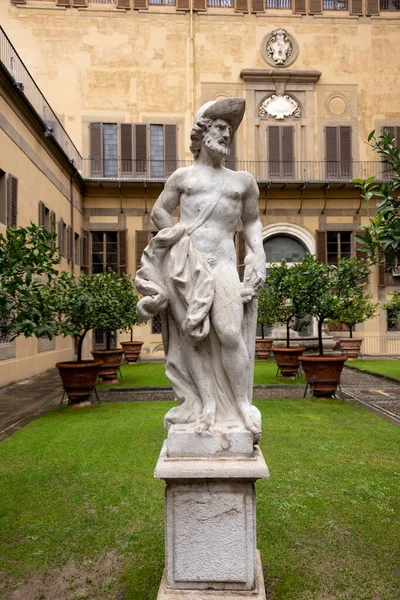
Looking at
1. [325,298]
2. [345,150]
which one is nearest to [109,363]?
[325,298]

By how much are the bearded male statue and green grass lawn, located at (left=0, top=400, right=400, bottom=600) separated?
3.30ft

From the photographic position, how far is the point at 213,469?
2.42m

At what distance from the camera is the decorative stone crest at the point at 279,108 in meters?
19.0

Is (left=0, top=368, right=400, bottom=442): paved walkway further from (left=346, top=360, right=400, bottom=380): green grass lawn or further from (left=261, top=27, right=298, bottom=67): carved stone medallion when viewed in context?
(left=261, top=27, right=298, bottom=67): carved stone medallion

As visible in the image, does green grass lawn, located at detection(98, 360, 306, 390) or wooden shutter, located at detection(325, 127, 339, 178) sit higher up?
wooden shutter, located at detection(325, 127, 339, 178)

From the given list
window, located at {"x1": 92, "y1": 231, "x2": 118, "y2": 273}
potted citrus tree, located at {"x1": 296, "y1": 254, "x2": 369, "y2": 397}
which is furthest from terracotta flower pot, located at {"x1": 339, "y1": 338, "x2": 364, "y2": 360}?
window, located at {"x1": 92, "y1": 231, "x2": 118, "y2": 273}

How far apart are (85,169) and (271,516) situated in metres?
16.6

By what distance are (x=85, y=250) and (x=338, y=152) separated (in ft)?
33.0

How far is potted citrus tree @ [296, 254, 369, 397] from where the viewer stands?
320 inches

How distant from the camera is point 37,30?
1794cm

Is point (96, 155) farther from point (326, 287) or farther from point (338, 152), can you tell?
point (326, 287)

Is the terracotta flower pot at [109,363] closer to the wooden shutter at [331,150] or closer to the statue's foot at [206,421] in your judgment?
the statue's foot at [206,421]

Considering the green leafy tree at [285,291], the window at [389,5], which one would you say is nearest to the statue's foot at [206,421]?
the green leafy tree at [285,291]

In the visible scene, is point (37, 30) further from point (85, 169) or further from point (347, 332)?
point (347, 332)
